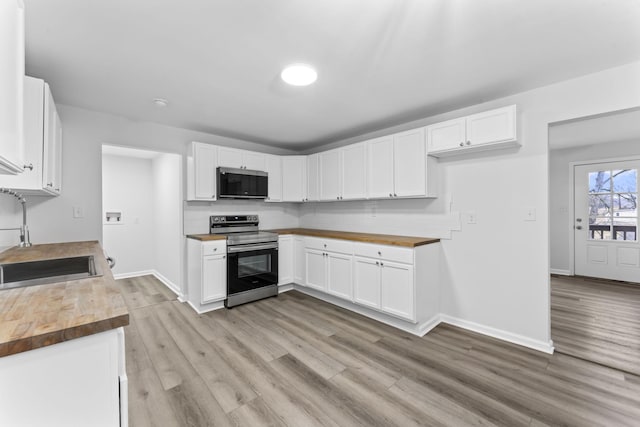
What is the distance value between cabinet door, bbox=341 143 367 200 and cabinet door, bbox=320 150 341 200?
113mm

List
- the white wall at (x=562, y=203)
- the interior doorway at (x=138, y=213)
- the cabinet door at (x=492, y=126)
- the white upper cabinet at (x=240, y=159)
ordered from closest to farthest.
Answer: the cabinet door at (x=492, y=126), the white upper cabinet at (x=240, y=159), the interior doorway at (x=138, y=213), the white wall at (x=562, y=203)

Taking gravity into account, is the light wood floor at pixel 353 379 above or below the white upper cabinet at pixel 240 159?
below

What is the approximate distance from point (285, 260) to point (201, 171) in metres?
1.69

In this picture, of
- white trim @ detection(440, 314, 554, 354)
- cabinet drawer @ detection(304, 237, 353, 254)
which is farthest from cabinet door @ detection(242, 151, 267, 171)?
white trim @ detection(440, 314, 554, 354)

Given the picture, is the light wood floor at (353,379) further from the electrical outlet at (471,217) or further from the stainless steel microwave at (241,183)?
the stainless steel microwave at (241,183)

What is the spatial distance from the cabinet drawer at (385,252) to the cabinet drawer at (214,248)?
1643 millimetres

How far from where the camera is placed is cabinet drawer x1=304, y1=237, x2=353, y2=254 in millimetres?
3412

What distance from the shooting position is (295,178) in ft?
14.8

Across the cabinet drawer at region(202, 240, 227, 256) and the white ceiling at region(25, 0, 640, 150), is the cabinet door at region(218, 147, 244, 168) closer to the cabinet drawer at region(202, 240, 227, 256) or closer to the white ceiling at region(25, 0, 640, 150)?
the white ceiling at region(25, 0, 640, 150)

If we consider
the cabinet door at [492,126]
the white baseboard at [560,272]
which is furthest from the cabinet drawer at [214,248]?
the white baseboard at [560,272]

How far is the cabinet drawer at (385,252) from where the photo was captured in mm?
2817

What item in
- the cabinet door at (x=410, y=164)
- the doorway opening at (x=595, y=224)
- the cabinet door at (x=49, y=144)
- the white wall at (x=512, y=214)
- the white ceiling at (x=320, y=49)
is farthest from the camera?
the doorway opening at (x=595, y=224)

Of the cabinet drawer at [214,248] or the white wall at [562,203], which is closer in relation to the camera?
the cabinet drawer at [214,248]

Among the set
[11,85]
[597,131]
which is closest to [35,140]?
[11,85]
